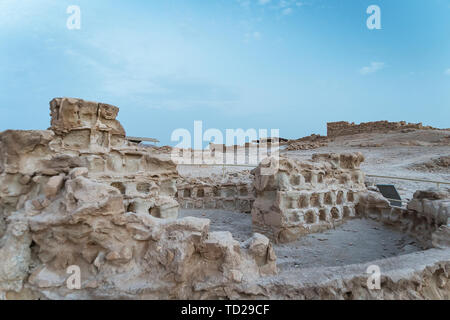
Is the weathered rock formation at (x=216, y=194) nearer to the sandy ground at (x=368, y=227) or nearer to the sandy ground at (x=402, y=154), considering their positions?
the sandy ground at (x=368, y=227)

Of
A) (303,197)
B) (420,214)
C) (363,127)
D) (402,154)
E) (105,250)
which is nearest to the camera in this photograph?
(105,250)

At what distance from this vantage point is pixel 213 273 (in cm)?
284

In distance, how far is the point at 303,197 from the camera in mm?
6773

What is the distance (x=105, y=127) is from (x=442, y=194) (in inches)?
279

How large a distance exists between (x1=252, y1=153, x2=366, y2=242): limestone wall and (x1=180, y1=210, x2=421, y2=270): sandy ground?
12.4 inches

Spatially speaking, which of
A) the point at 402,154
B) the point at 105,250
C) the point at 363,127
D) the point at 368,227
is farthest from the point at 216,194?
the point at 363,127

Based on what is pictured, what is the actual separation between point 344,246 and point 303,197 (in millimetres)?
1485

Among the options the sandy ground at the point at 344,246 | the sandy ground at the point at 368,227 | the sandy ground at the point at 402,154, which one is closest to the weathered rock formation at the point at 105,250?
the sandy ground at the point at 368,227

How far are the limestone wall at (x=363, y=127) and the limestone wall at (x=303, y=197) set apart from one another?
712 inches

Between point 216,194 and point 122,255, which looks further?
point 216,194

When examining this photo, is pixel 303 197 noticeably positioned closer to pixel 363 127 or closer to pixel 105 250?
pixel 105 250

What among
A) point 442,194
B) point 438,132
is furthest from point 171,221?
point 438,132

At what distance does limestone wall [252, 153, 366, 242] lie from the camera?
6.46 meters
